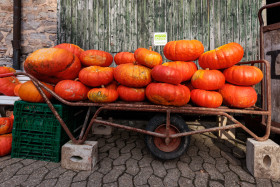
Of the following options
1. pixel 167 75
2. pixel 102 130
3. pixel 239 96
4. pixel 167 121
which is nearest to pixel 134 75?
pixel 167 75

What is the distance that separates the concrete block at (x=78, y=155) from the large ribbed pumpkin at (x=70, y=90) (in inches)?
23.1

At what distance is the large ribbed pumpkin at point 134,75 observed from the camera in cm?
176

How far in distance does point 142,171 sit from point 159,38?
304 cm

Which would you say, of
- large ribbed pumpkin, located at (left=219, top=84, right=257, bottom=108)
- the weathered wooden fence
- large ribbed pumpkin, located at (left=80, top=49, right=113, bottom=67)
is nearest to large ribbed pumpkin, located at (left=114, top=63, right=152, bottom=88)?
large ribbed pumpkin, located at (left=80, top=49, right=113, bottom=67)

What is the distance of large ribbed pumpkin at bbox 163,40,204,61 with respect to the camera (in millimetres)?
1896

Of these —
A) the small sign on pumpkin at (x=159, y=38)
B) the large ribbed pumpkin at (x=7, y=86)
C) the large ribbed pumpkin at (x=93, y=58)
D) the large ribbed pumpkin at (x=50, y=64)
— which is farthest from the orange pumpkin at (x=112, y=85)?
the large ribbed pumpkin at (x=7, y=86)

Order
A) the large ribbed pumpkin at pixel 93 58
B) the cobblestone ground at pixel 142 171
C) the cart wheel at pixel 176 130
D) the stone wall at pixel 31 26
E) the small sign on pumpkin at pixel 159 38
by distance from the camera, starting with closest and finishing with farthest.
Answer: the cobblestone ground at pixel 142 171 < the cart wheel at pixel 176 130 < the large ribbed pumpkin at pixel 93 58 < the small sign on pumpkin at pixel 159 38 < the stone wall at pixel 31 26

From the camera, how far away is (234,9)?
11.1ft

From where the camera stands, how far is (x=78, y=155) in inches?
65.7

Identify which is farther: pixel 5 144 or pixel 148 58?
pixel 5 144

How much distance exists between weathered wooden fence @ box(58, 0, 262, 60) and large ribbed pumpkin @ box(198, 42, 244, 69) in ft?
6.22

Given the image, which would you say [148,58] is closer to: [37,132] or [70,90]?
[70,90]

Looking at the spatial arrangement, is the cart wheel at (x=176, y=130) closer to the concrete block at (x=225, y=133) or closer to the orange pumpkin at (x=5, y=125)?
the concrete block at (x=225, y=133)

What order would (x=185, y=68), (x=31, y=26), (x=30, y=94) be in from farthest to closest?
(x=31, y=26) → (x=185, y=68) → (x=30, y=94)
